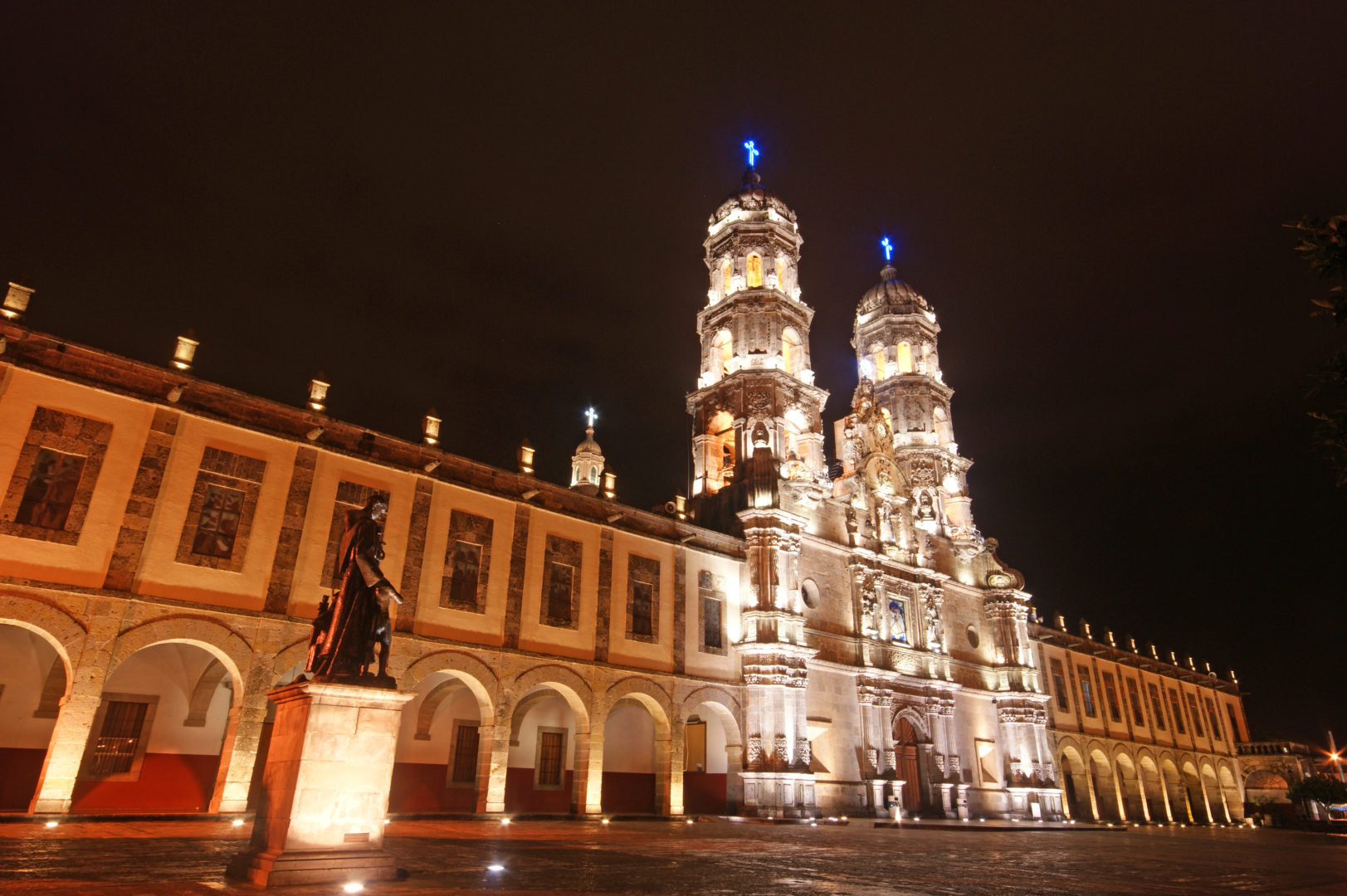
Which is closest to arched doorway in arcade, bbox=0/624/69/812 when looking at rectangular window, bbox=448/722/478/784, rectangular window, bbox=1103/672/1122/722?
rectangular window, bbox=448/722/478/784

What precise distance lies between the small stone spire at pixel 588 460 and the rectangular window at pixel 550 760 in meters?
15.8

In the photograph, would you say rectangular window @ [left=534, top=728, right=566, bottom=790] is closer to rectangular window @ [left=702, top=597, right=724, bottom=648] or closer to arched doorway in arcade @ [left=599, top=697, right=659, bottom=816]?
arched doorway in arcade @ [left=599, top=697, right=659, bottom=816]

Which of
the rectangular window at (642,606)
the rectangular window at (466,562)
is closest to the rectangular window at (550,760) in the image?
the rectangular window at (642,606)

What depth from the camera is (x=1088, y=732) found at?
43.5 m

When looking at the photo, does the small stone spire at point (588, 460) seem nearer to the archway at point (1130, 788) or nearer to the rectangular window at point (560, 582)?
the rectangular window at point (560, 582)

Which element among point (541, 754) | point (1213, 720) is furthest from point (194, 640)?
point (1213, 720)

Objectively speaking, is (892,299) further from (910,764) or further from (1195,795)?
(1195,795)

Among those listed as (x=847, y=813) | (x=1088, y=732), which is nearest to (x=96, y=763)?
(x=847, y=813)

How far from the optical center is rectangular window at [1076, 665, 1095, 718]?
146ft

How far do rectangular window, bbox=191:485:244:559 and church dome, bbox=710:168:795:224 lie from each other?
89.2 feet

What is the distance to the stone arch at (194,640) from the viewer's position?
52.2 feet

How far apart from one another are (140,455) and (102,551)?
2.20 m

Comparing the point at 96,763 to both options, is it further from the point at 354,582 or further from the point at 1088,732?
the point at 1088,732

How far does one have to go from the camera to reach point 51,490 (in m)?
15.8
